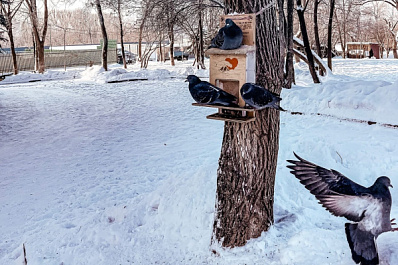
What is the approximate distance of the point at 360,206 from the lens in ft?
9.17

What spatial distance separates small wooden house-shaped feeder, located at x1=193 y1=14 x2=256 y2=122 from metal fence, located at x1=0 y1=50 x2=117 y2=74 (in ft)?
85.1

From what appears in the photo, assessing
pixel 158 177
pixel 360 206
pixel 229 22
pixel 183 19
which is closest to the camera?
pixel 360 206

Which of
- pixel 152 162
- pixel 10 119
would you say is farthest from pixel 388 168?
pixel 10 119

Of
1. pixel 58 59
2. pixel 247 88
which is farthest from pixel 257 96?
pixel 58 59

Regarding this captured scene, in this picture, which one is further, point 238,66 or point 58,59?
point 58,59

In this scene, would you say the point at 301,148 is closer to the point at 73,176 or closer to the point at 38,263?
the point at 73,176

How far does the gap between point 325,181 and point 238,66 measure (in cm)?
125

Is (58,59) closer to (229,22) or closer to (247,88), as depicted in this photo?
(229,22)

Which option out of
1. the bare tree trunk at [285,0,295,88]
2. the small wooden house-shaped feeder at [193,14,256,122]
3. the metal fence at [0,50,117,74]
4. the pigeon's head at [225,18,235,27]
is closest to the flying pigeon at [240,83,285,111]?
the small wooden house-shaped feeder at [193,14,256,122]

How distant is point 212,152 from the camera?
7.17 m

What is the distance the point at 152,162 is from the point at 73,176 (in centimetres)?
139

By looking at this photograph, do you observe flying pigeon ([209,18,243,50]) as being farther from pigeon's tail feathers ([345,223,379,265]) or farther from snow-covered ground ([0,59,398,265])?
snow-covered ground ([0,59,398,265])

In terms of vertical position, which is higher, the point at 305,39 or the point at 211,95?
the point at 305,39

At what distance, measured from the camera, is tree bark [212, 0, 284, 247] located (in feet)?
11.8
